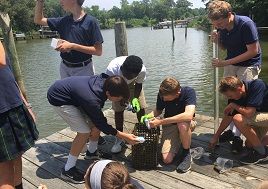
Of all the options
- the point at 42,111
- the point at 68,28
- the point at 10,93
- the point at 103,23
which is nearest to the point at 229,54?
the point at 68,28

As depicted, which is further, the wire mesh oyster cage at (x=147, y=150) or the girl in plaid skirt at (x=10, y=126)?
the wire mesh oyster cage at (x=147, y=150)

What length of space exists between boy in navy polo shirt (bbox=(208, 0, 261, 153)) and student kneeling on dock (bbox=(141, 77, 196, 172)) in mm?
587

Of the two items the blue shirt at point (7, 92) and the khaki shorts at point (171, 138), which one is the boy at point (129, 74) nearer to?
the khaki shorts at point (171, 138)

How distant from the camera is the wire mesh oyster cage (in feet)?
13.0

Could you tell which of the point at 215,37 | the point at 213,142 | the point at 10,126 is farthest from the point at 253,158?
the point at 10,126

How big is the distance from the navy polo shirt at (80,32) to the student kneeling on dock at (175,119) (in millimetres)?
1019

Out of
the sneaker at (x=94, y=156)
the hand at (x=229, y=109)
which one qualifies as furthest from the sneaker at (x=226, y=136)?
the sneaker at (x=94, y=156)

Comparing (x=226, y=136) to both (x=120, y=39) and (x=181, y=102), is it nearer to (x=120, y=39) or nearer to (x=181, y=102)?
(x=181, y=102)

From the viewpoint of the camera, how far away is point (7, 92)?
2643 mm

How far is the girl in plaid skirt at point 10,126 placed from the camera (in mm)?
2633

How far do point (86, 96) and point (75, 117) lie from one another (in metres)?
0.33

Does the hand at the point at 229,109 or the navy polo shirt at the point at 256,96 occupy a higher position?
the navy polo shirt at the point at 256,96

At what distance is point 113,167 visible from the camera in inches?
77.9

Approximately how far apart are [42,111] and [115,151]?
7.05m
